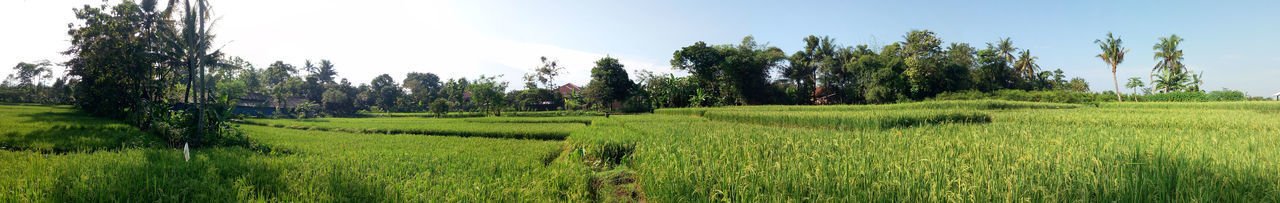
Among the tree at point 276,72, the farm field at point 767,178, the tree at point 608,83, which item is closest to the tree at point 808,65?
the tree at point 608,83

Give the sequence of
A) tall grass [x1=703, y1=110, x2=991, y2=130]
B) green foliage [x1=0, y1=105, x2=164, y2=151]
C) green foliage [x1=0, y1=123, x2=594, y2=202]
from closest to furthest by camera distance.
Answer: green foliage [x1=0, y1=123, x2=594, y2=202] < green foliage [x1=0, y1=105, x2=164, y2=151] < tall grass [x1=703, y1=110, x2=991, y2=130]

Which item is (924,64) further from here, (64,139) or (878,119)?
(64,139)

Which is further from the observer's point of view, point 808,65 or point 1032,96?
point 808,65

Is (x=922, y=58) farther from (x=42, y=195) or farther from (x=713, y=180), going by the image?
(x=42, y=195)

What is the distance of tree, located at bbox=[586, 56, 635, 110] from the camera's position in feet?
110

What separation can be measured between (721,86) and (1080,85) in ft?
148

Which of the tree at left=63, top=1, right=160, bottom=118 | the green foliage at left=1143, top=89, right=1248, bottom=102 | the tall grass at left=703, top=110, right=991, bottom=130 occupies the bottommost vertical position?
the tall grass at left=703, top=110, right=991, bottom=130

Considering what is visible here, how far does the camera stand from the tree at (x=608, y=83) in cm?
3359

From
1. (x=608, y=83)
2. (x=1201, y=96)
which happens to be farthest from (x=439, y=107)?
(x=1201, y=96)

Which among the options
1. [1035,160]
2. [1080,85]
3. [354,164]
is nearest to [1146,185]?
[1035,160]

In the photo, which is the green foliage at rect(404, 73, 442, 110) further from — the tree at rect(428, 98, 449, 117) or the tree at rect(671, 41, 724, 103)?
the tree at rect(671, 41, 724, 103)

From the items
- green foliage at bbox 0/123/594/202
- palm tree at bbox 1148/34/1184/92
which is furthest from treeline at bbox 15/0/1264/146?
green foliage at bbox 0/123/594/202

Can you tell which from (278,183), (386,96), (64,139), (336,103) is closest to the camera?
(278,183)

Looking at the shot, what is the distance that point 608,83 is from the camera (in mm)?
34031
